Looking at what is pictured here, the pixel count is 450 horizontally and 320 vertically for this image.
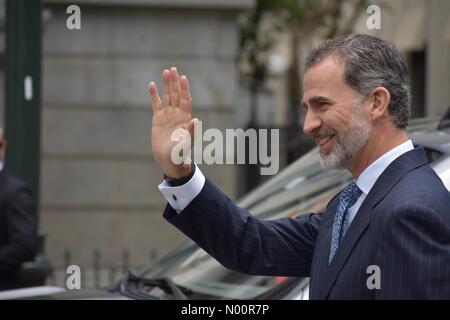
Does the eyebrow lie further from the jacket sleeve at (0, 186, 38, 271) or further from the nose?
the jacket sleeve at (0, 186, 38, 271)

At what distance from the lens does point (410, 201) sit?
7.73 feet

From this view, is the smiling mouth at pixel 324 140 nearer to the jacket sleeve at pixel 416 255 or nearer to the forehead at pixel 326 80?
the forehead at pixel 326 80

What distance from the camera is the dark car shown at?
3740mm

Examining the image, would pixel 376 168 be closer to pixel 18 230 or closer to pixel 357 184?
pixel 357 184

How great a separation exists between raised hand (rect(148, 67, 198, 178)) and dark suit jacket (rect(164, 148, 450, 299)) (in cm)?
22

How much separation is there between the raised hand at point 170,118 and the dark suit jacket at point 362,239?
0.72 feet

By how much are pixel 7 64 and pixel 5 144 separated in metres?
0.62

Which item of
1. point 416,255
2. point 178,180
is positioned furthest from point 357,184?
point 178,180

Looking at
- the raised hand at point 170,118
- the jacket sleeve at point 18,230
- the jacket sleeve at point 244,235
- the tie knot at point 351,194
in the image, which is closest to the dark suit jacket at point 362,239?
the jacket sleeve at point 244,235

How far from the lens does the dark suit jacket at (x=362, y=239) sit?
7.57ft

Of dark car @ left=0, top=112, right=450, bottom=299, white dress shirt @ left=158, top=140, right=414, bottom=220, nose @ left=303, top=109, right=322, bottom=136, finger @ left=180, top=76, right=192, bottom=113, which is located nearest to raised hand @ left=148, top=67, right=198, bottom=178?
finger @ left=180, top=76, right=192, bottom=113

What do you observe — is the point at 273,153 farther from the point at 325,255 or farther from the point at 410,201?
the point at 410,201

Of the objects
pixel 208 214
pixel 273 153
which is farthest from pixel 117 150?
pixel 208 214

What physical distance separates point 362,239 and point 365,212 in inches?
3.0
